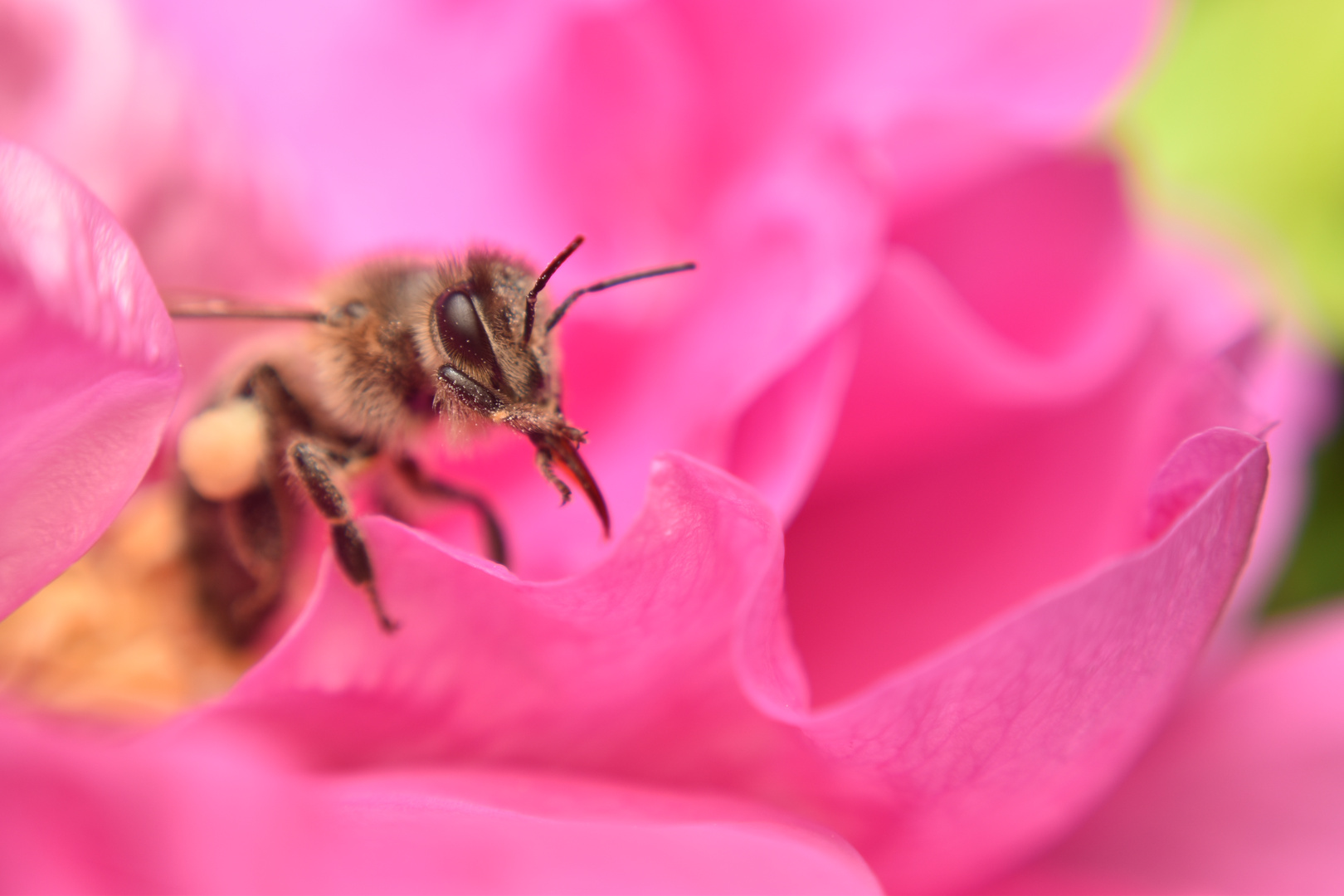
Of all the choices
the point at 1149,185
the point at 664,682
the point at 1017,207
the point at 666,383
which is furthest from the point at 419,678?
the point at 1149,185

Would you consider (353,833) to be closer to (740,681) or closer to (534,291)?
(740,681)

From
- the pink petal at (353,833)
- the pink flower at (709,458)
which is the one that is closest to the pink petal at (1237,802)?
the pink flower at (709,458)

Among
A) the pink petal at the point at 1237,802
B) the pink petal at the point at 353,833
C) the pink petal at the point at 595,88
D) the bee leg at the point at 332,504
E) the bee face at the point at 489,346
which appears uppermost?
the pink petal at the point at 595,88

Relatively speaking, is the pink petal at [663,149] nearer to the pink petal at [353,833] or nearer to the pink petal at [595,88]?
the pink petal at [595,88]

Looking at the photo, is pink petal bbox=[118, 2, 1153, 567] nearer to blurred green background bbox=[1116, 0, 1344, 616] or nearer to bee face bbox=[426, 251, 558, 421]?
bee face bbox=[426, 251, 558, 421]

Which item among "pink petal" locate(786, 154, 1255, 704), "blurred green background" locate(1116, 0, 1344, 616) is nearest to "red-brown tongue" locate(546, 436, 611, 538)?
"pink petal" locate(786, 154, 1255, 704)

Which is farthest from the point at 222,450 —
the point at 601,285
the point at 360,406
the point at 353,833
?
the point at 353,833
